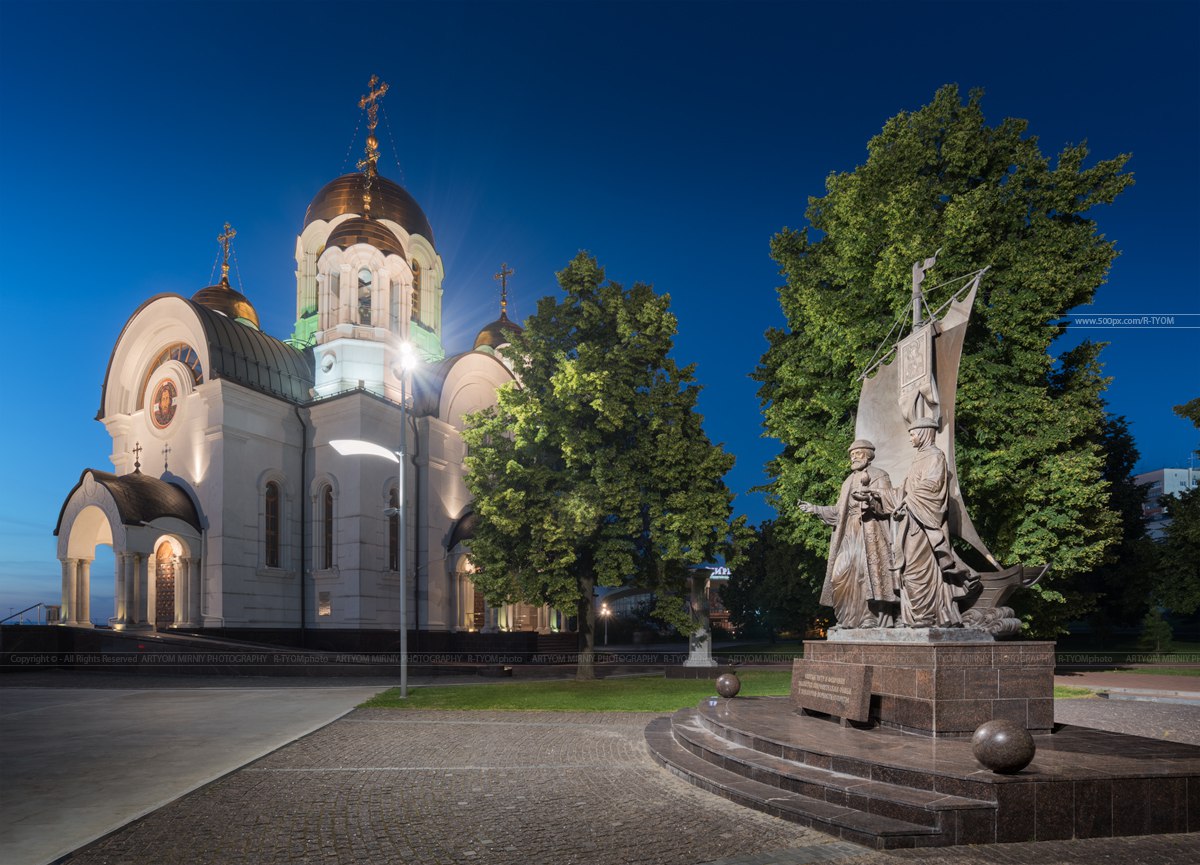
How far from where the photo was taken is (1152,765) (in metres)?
6.81

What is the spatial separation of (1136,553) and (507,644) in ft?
90.1

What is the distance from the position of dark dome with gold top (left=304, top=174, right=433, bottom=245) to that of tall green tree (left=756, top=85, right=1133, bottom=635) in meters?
27.0

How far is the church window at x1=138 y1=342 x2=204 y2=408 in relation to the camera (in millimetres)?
32919

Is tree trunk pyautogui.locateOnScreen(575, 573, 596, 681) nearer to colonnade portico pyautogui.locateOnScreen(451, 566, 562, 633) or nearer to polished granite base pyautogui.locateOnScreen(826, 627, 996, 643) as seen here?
colonnade portico pyautogui.locateOnScreen(451, 566, 562, 633)

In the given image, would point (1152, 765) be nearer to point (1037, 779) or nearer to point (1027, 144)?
point (1037, 779)

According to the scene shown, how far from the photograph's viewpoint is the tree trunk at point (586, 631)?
74.4 ft

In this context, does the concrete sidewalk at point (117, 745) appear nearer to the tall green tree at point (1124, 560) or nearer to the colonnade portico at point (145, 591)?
the colonnade portico at point (145, 591)

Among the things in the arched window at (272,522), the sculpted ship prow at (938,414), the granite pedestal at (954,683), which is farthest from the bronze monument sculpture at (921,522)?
the arched window at (272,522)

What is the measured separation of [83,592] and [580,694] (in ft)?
76.2

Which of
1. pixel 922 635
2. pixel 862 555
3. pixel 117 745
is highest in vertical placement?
pixel 862 555

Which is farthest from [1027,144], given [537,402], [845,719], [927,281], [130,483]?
[130,483]

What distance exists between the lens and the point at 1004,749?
6379 mm

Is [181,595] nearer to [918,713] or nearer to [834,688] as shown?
[834,688]

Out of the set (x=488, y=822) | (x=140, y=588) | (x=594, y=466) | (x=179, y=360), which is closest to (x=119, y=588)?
(x=140, y=588)
